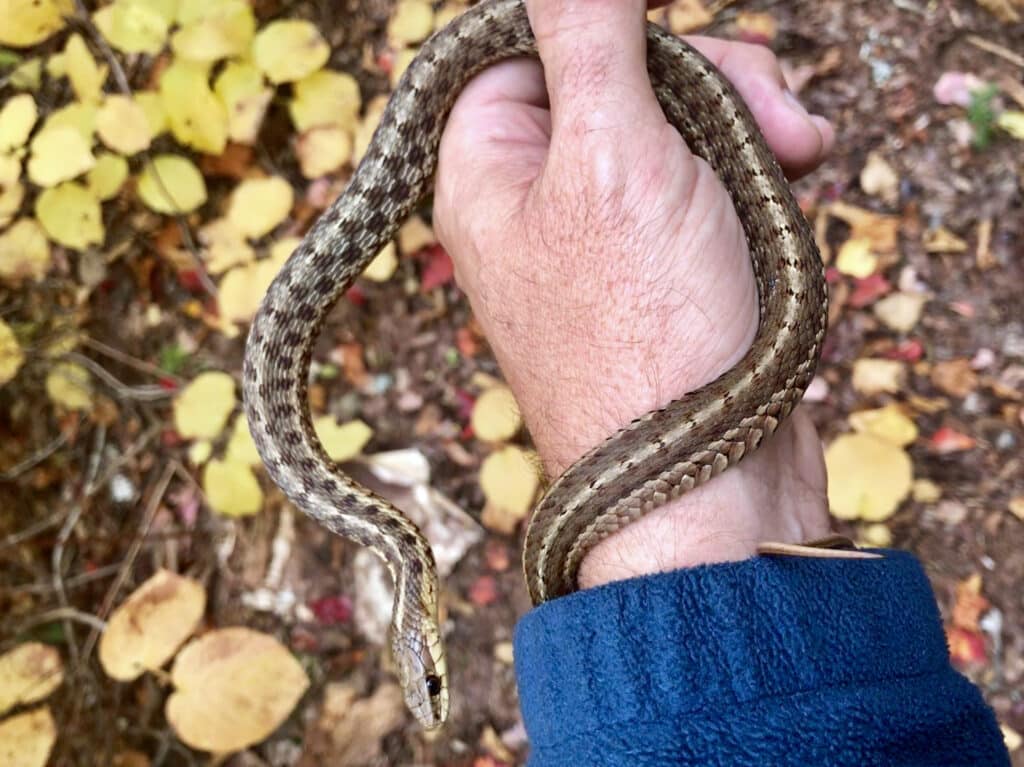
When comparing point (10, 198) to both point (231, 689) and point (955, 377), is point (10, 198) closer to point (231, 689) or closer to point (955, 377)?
point (231, 689)

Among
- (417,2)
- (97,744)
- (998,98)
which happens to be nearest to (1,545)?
(97,744)

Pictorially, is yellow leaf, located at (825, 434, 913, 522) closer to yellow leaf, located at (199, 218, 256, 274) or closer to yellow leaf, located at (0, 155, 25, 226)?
yellow leaf, located at (199, 218, 256, 274)

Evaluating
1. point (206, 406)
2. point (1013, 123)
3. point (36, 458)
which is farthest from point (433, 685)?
point (1013, 123)

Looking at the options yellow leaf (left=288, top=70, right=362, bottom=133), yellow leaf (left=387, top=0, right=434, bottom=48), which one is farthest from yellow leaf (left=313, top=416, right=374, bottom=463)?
yellow leaf (left=387, top=0, right=434, bottom=48)

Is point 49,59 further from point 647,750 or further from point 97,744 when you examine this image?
point 647,750

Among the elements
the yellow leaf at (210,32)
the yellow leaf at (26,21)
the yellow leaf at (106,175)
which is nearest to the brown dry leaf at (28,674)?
the yellow leaf at (106,175)

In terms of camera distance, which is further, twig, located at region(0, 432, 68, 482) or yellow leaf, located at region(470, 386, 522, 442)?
twig, located at region(0, 432, 68, 482)
